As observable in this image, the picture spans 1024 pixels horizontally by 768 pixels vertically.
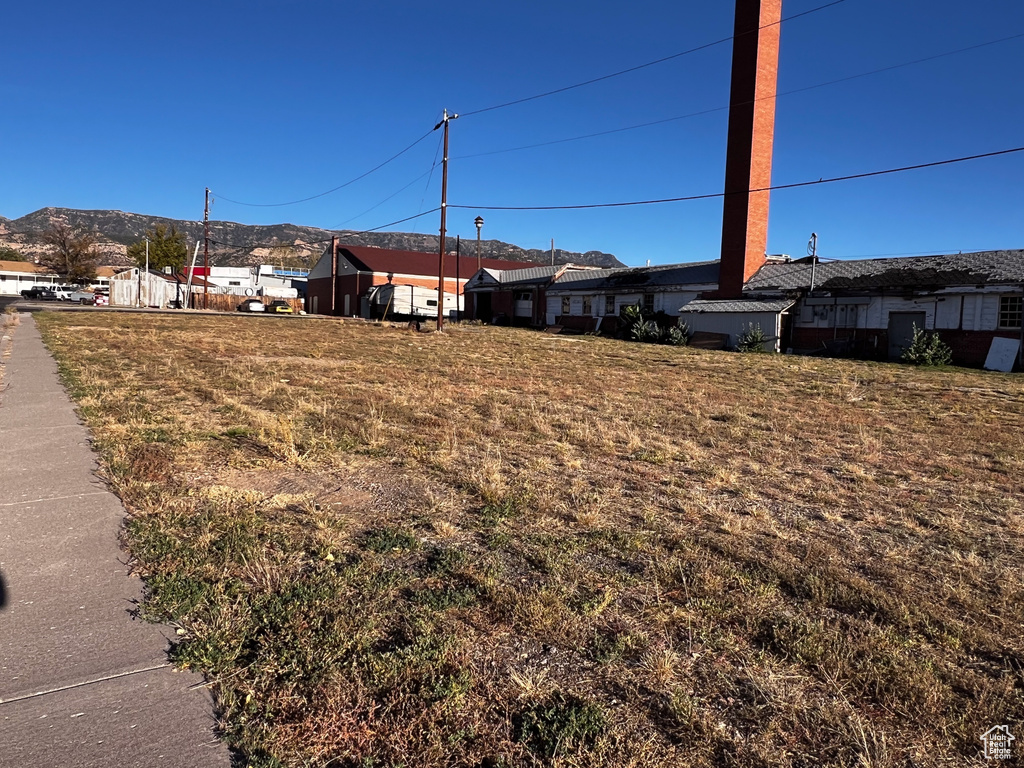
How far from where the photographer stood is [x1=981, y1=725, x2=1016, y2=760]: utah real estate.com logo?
256cm

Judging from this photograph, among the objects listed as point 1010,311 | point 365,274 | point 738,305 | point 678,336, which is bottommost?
point 678,336

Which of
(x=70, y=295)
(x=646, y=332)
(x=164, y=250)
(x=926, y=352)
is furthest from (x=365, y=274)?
(x=164, y=250)

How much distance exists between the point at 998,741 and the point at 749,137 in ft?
111

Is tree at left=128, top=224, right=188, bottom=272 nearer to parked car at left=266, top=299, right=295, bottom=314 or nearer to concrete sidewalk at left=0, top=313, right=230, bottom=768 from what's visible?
parked car at left=266, top=299, right=295, bottom=314

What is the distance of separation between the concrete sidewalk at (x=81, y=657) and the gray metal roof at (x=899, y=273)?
29.6m

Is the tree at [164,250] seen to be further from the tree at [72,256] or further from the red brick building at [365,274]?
the red brick building at [365,274]

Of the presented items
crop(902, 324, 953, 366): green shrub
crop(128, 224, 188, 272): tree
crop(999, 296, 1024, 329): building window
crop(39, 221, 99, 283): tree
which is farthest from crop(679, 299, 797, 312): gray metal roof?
crop(39, 221, 99, 283): tree

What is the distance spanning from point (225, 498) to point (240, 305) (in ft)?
231

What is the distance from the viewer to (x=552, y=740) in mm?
2576

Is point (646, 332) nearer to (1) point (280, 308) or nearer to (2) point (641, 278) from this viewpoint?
(2) point (641, 278)

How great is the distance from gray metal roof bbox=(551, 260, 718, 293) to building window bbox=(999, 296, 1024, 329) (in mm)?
13218

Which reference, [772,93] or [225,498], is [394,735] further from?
[772,93]

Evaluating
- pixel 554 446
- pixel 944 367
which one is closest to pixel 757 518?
pixel 554 446

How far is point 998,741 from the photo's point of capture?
2.63 meters
